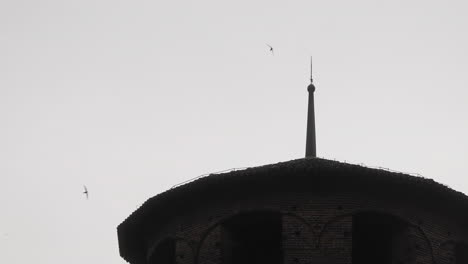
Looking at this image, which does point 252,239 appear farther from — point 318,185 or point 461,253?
point 461,253

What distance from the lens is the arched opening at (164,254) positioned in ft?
58.8

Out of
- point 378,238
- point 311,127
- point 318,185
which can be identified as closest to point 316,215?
point 318,185

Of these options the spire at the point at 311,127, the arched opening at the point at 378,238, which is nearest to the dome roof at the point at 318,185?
the arched opening at the point at 378,238

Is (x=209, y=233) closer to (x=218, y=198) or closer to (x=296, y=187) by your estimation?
(x=218, y=198)

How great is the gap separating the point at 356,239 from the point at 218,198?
2.71 metres

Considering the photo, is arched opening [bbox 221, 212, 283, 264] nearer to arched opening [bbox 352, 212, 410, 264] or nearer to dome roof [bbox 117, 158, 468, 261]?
dome roof [bbox 117, 158, 468, 261]

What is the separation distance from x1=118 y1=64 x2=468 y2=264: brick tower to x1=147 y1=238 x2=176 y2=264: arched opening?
16cm

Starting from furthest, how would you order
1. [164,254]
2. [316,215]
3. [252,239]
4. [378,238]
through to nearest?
[164,254], [252,239], [378,238], [316,215]

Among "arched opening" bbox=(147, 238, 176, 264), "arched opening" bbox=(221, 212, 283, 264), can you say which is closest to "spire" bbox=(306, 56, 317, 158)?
"arched opening" bbox=(221, 212, 283, 264)

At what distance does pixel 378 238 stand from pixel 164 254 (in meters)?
4.05

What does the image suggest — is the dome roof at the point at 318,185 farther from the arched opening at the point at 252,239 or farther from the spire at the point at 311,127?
the spire at the point at 311,127

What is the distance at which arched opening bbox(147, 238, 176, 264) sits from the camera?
17925 millimetres

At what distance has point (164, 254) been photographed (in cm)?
1834

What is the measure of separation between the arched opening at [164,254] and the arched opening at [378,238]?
3.38 meters
